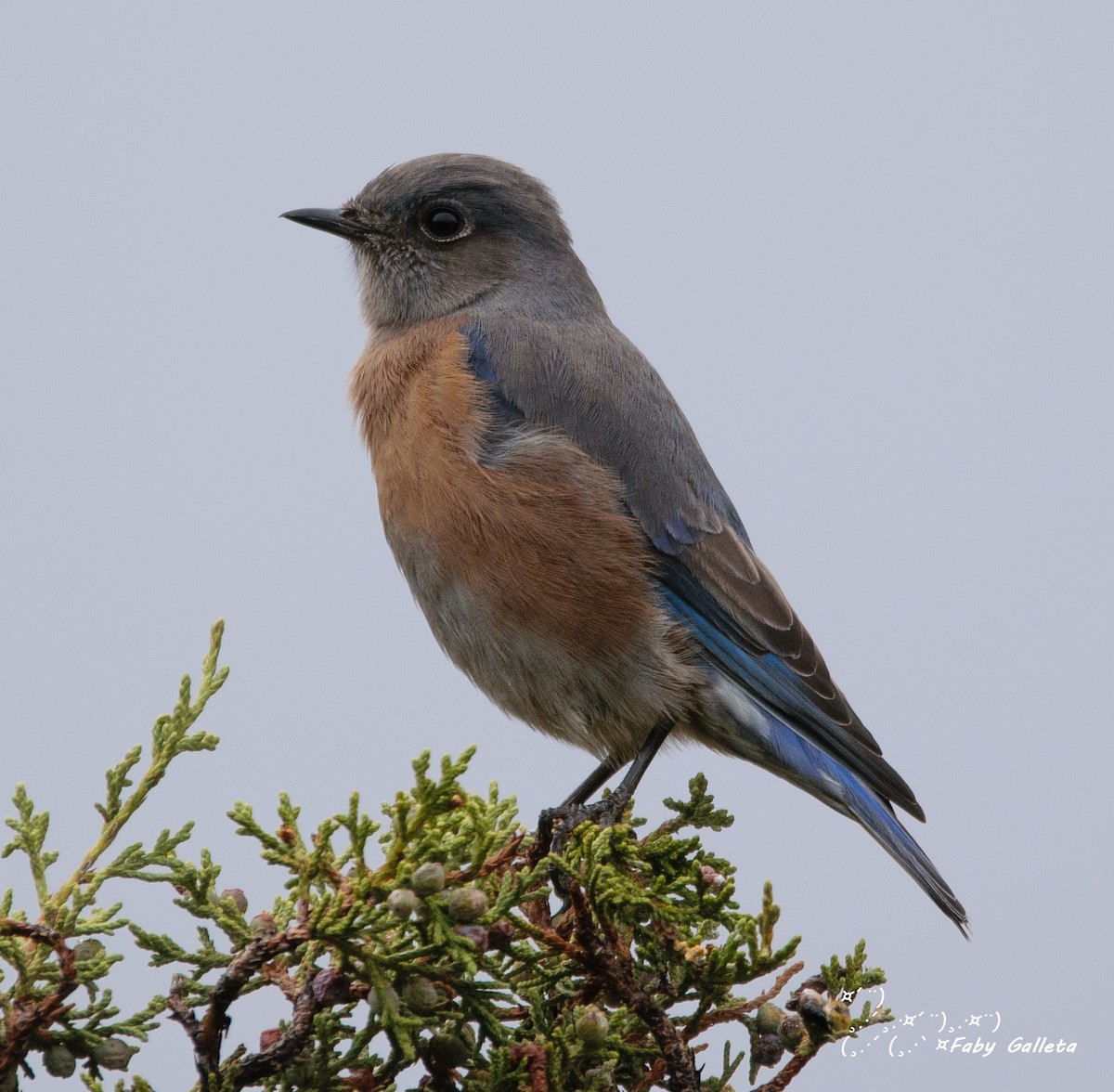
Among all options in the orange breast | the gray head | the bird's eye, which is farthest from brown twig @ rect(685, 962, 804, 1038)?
the bird's eye

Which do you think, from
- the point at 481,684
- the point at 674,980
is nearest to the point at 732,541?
the point at 481,684

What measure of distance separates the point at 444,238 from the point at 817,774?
7.79 feet

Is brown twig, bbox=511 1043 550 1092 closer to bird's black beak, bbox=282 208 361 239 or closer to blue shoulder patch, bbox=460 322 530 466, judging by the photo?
blue shoulder patch, bbox=460 322 530 466

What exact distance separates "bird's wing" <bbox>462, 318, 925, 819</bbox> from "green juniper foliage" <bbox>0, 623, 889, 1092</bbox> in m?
1.01

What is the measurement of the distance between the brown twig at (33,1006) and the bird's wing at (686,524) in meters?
2.15

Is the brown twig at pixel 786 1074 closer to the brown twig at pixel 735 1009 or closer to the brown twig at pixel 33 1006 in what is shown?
the brown twig at pixel 735 1009

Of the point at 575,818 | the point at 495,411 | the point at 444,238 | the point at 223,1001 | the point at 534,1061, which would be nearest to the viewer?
the point at 223,1001

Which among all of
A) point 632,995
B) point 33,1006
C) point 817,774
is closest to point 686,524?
point 817,774

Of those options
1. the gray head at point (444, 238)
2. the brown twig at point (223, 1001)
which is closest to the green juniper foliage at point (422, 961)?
the brown twig at point (223, 1001)

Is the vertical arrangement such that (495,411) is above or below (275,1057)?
above

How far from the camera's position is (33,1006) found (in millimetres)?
2523

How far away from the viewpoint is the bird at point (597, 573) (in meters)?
4.00

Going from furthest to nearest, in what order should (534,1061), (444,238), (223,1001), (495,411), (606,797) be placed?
1. (444,238)
2. (495,411)
3. (606,797)
4. (534,1061)
5. (223,1001)

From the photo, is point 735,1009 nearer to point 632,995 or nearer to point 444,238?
point 632,995
